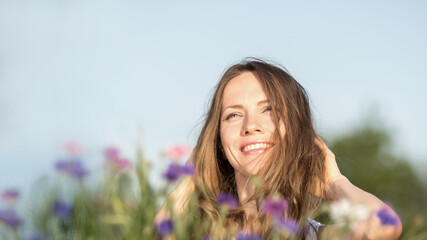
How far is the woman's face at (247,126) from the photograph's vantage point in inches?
141

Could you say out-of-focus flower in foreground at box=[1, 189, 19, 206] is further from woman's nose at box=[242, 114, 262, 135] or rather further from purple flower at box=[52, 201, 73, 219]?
woman's nose at box=[242, 114, 262, 135]

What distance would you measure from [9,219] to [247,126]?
6.46 feet

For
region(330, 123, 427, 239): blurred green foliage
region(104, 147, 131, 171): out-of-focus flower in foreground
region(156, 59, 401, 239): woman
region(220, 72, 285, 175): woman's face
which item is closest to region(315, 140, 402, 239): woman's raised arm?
region(156, 59, 401, 239): woman

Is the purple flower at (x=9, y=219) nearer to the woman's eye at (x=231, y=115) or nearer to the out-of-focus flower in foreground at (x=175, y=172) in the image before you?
the out-of-focus flower in foreground at (x=175, y=172)

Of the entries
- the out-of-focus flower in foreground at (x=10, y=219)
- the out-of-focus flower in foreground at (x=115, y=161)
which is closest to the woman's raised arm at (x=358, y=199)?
the out-of-focus flower in foreground at (x=115, y=161)

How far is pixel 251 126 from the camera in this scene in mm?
3533

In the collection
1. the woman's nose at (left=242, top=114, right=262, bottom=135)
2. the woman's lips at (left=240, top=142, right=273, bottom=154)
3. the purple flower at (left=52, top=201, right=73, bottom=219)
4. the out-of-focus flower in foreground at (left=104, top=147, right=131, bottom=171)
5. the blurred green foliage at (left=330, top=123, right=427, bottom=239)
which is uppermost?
the out-of-focus flower in foreground at (left=104, top=147, right=131, bottom=171)

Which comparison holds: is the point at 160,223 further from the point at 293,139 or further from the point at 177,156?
the point at 293,139

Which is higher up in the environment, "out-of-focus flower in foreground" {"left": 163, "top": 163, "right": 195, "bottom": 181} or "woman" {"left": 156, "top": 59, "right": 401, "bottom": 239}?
"out-of-focus flower in foreground" {"left": 163, "top": 163, "right": 195, "bottom": 181}

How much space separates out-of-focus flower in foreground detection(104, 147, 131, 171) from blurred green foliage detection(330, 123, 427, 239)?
2585 cm

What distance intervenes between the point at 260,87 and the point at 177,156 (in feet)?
6.10

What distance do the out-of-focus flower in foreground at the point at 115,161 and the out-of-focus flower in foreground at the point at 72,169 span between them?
0.14m

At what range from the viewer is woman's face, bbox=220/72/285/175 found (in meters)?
3.57

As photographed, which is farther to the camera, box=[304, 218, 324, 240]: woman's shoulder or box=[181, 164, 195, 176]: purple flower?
box=[304, 218, 324, 240]: woman's shoulder
